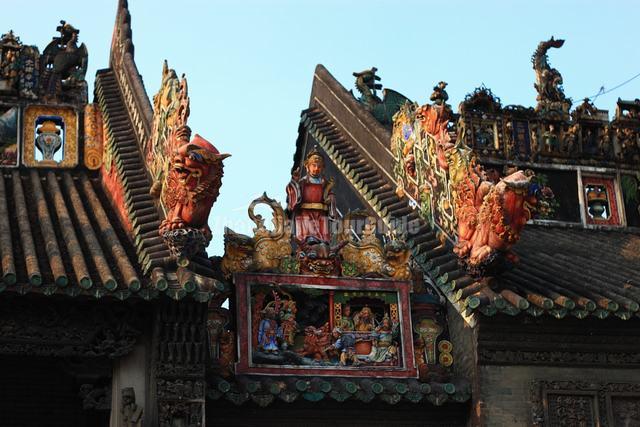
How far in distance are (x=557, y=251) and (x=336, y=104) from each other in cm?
557

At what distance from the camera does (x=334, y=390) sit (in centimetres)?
1459

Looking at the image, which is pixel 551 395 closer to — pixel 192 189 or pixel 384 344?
pixel 384 344

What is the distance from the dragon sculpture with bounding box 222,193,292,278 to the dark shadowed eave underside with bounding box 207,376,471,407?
1.44 meters

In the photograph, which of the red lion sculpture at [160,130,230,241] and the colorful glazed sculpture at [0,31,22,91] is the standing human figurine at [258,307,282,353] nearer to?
the red lion sculpture at [160,130,230,241]

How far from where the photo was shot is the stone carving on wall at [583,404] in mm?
14906

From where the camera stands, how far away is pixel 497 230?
14.9 meters

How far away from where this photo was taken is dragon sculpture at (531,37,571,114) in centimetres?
2169

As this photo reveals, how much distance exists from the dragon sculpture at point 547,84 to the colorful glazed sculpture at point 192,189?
896 cm

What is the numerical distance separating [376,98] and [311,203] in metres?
6.96

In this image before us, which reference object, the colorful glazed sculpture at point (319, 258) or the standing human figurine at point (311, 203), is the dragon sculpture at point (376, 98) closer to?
the standing human figurine at point (311, 203)

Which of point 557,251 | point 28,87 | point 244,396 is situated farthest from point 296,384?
point 28,87

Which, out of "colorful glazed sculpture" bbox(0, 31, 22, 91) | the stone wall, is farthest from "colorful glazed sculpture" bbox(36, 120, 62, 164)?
the stone wall

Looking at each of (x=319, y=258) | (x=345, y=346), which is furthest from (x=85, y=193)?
(x=345, y=346)

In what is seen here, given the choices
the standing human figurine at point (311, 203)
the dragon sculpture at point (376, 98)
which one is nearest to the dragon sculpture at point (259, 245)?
the standing human figurine at point (311, 203)
